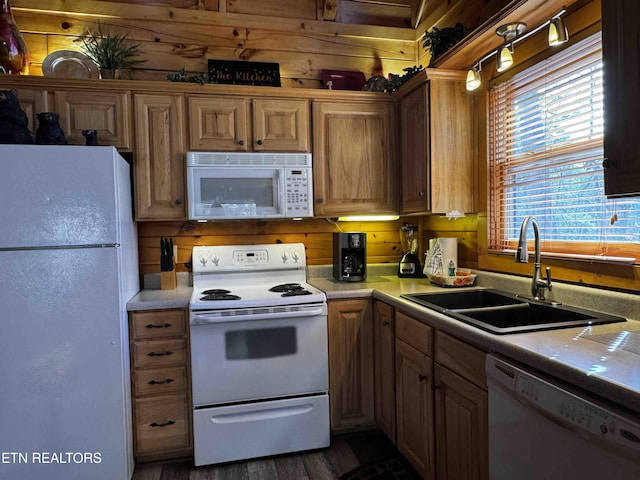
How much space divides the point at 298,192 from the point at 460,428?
61.2 inches

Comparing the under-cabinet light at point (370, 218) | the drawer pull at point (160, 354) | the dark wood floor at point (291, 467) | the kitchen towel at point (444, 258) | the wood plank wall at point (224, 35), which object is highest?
the wood plank wall at point (224, 35)

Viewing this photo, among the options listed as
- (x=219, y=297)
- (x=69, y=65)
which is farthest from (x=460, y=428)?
(x=69, y=65)

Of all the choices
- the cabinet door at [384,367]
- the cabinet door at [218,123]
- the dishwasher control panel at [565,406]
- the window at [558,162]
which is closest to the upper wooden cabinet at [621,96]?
the window at [558,162]

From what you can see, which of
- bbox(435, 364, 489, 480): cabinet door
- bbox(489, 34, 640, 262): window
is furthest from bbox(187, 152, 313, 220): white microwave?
bbox(435, 364, 489, 480): cabinet door

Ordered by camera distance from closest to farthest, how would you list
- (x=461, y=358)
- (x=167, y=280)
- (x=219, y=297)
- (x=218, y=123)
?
(x=461, y=358)
(x=219, y=297)
(x=218, y=123)
(x=167, y=280)

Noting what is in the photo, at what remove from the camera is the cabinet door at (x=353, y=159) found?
263 cm

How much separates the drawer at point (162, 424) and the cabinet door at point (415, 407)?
1.13 m

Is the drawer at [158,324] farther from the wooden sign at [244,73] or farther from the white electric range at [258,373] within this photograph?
the wooden sign at [244,73]

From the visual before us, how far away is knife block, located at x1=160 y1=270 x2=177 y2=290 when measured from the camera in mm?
2623

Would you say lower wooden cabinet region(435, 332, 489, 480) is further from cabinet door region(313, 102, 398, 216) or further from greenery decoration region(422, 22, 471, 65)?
greenery decoration region(422, 22, 471, 65)

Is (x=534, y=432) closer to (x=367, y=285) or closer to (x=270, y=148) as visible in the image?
(x=367, y=285)

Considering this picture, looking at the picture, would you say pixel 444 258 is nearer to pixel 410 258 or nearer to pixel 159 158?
pixel 410 258

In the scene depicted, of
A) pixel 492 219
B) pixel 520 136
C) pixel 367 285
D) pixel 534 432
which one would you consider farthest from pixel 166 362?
pixel 520 136

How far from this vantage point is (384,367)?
2316 millimetres
